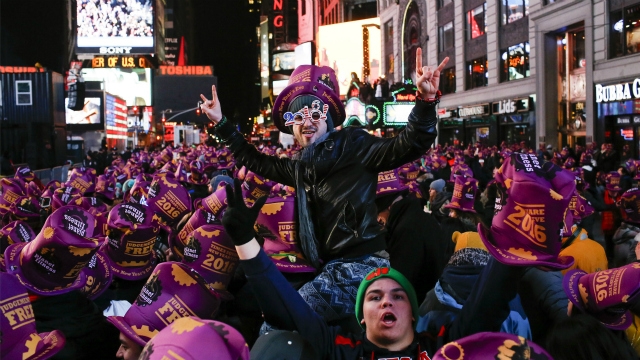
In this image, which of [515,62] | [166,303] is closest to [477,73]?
[515,62]

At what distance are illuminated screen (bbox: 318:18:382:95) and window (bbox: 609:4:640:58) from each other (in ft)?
130

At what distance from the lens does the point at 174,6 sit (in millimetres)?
154375

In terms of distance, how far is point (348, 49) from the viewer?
71.4 meters

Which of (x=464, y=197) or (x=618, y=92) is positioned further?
(x=618, y=92)

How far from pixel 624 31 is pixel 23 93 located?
2759 cm

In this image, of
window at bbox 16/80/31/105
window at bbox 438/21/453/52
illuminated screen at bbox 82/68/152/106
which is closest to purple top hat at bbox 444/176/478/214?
window at bbox 16/80/31/105

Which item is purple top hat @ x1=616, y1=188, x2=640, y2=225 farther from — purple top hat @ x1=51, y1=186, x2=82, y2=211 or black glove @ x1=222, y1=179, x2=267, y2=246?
purple top hat @ x1=51, y1=186, x2=82, y2=211

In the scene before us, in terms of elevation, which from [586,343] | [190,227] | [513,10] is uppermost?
[513,10]

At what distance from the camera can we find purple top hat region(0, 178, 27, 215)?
7.89 m

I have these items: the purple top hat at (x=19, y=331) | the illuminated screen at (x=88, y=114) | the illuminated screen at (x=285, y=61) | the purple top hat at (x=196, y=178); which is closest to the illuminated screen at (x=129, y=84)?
the illuminated screen at (x=285, y=61)

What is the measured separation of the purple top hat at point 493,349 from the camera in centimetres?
207

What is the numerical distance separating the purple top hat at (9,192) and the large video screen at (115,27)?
219 feet

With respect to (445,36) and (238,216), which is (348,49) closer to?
(445,36)


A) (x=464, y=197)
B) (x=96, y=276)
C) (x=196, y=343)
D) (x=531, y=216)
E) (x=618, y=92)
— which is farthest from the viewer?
(x=618, y=92)
